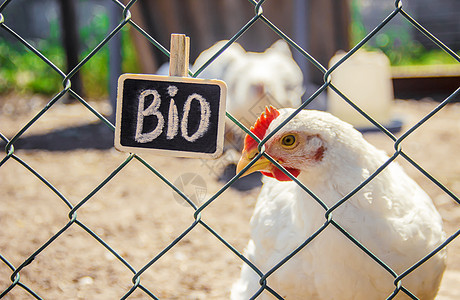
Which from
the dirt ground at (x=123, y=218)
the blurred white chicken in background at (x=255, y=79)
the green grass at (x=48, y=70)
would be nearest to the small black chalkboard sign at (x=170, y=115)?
the dirt ground at (x=123, y=218)

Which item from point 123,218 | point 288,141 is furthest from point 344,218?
point 123,218

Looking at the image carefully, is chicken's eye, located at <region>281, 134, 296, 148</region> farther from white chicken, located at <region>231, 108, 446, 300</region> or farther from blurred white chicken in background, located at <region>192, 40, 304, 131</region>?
blurred white chicken in background, located at <region>192, 40, 304, 131</region>

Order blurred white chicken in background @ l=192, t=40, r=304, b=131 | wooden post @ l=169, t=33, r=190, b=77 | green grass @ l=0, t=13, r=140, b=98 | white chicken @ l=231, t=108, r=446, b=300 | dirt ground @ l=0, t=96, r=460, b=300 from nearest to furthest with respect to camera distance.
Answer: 1. wooden post @ l=169, t=33, r=190, b=77
2. white chicken @ l=231, t=108, r=446, b=300
3. dirt ground @ l=0, t=96, r=460, b=300
4. blurred white chicken in background @ l=192, t=40, r=304, b=131
5. green grass @ l=0, t=13, r=140, b=98

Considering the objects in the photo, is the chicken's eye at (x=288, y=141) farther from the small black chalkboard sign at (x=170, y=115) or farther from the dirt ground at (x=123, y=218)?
the small black chalkboard sign at (x=170, y=115)

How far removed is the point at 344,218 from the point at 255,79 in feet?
9.67

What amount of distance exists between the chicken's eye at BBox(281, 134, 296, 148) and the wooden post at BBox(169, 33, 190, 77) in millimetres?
605

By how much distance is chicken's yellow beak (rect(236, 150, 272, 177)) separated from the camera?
1.56 metres

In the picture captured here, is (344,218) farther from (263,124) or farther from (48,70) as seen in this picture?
(48,70)

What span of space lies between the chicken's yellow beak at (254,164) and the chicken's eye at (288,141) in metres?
0.08

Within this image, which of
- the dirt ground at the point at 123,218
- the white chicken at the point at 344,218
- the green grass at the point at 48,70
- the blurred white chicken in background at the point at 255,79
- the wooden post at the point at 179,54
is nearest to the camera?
the wooden post at the point at 179,54

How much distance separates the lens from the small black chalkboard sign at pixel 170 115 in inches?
41.0

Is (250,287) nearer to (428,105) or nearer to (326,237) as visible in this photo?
(326,237)

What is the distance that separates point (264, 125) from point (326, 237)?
1.39ft

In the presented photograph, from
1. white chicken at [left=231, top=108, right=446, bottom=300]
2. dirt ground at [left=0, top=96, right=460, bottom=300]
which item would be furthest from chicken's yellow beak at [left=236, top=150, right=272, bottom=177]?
dirt ground at [left=0, top=96, right=460, bottom=300]
